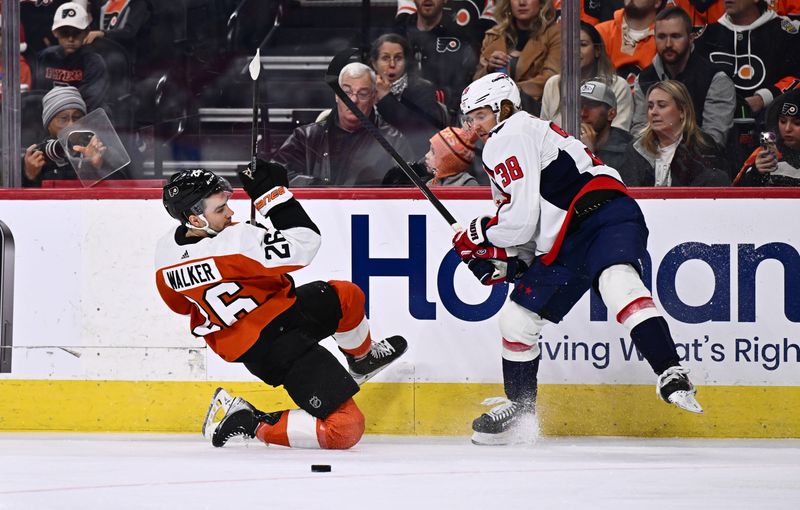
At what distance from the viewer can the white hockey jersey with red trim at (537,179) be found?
3.49m

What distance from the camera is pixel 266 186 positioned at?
3541 millimetres

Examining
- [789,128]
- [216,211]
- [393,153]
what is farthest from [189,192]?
[789,128]

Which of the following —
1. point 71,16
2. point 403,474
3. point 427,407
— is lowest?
point 427,407

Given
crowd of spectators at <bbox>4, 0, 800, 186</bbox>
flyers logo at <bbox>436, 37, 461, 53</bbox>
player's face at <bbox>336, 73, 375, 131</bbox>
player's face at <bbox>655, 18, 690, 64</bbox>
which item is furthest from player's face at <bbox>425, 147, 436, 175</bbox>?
player's face at <bbox>655, 18, 690, 64</bbox>

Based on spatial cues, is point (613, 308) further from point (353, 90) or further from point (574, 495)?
point (353, 90)

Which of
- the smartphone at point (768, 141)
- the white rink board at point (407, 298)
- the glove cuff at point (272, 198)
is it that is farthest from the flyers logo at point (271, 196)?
the smartphone at point (768, 141)

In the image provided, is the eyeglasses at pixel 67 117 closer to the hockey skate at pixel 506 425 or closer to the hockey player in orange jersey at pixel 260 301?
the hockey player in orange jersey at pixel 260 301

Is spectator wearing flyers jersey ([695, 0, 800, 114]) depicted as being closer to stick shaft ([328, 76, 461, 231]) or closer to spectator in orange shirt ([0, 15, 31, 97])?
stick shaft ([328, 76, 461, 231])

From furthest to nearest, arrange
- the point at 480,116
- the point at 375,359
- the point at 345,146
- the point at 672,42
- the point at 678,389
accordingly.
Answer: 1. the point at 345,146
2. the point at 672,42
3. the point at 375,359
4. the point at 480,116
5. the point at 678,389

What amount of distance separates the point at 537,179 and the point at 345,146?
3.09ft

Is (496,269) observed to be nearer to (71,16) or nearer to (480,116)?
(480,116)

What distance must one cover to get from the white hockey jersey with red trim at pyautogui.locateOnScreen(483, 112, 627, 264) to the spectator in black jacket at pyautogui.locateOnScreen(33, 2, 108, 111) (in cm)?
161

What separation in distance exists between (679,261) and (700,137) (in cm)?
46

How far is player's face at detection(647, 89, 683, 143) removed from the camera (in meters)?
4.07
